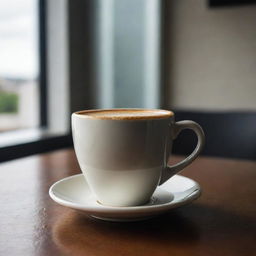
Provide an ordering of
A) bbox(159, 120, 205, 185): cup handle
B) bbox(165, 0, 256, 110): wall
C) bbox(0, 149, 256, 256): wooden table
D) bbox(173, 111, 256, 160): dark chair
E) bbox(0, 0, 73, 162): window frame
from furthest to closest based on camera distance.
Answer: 1. bbox(165, 0, 256, 110): wall
2. bbox(0, 0, 73, 162): window frame
3. bbox(173, 111, 256, 160): dark chair
4. bbox(159, 120, 205, 185): cup handle
5. bbox(0, 149, 256, 256): wooden table

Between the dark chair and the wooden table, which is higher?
the wooden table

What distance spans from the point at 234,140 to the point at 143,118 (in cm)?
98

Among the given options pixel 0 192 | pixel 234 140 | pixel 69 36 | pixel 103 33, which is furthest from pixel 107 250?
pixel 103 33

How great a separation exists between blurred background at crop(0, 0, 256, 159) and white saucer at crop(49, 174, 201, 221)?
2.81 ft

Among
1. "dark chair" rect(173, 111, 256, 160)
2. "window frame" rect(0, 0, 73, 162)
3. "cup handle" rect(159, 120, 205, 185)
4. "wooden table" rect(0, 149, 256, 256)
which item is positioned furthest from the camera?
"window frame" rect(0, 0, 73, 162)

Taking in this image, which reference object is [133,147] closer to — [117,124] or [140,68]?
[117,124]

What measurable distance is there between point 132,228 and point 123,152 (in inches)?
3.2

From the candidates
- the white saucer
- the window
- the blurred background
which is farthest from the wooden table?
the window

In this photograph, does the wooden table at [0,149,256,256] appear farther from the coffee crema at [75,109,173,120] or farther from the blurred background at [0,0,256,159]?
the blurred background at [0,0,256,159]

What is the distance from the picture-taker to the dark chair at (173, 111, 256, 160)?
4.25 feet

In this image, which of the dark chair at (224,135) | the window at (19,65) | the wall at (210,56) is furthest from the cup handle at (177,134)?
the wall at (210,56)

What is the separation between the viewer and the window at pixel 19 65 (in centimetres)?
158

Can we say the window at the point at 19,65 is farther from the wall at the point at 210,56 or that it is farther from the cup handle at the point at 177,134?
the cup handle at the point at 177,134

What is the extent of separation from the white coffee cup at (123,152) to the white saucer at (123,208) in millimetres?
24
